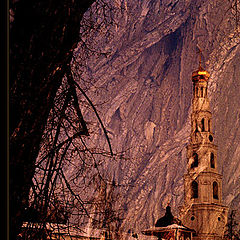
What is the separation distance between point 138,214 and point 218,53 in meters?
39.5

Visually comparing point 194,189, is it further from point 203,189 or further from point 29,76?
point 29,76

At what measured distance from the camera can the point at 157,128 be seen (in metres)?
103

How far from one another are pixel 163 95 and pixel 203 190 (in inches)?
2176

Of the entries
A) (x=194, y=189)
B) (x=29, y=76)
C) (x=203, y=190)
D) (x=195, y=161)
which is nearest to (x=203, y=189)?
(x=203, y=190)

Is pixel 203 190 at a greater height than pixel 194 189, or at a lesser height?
lesser

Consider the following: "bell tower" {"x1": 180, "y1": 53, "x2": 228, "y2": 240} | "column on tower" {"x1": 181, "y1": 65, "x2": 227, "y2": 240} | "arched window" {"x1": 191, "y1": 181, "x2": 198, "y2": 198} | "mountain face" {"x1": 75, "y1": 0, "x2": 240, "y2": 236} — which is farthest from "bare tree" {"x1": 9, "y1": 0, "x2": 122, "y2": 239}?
"mountain face" {"x1": 75, "y1": 0, "x2": 240, "y2": 236}

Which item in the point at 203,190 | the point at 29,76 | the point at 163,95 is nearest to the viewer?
the point at 29,76

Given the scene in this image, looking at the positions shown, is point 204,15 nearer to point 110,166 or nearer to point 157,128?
point 157,128

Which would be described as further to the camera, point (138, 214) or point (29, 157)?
point (138, 214)

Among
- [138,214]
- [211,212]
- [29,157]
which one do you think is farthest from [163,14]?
[29,157]

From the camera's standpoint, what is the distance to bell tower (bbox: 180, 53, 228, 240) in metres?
51.7

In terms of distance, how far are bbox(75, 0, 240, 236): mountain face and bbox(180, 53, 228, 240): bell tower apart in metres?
24.1

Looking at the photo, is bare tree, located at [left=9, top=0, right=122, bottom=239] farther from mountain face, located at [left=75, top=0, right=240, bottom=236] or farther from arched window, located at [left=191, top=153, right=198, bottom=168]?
mountain face, located at [left=75, top=0, right=240, bottom=236]

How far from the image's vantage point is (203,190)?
171ft
